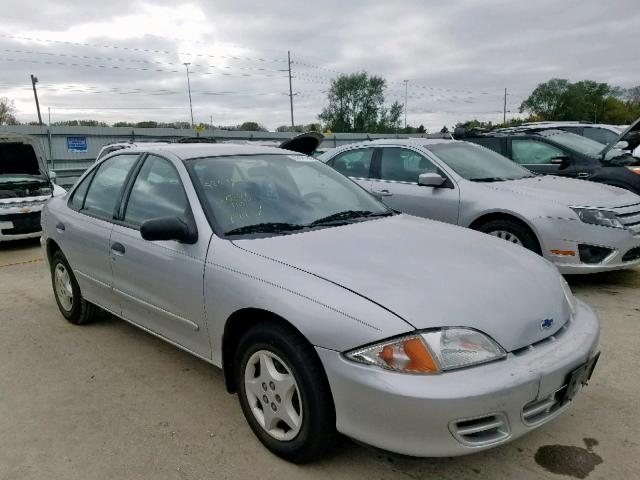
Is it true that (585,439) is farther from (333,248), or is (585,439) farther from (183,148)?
(183,148)

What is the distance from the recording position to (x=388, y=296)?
7.10 ft

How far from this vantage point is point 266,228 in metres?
2.85

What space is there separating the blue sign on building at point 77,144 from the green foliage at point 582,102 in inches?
2797

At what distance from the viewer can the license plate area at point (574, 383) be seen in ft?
7.38

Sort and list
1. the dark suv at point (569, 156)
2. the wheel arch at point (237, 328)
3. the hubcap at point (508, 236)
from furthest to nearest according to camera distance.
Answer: the dark suv at point (569, 156), the hubcap at point (508, 236), the wheel arch at point (237, 328)

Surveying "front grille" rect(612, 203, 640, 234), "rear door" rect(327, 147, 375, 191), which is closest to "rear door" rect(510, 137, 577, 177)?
"front grille" rect(612, 203, 640, 234)

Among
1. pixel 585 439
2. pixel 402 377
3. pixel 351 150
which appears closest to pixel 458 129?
pixel 351 150

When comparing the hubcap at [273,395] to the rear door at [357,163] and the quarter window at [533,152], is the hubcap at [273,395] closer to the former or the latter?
the rear door at [357,163]

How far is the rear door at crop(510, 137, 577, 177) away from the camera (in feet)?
23.4

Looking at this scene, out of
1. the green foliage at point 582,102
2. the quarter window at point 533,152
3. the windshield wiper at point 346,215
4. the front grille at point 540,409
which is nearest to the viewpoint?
the front grille at point 540,409

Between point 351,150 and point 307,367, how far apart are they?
15.6 ft

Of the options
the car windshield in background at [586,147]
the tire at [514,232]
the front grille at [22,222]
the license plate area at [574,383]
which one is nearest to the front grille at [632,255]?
the tire at [514,232]

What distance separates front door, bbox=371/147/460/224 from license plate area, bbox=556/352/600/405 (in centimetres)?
313

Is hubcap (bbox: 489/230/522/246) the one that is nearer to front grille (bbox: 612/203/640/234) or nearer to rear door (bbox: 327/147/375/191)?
front grille (bbox: 612/203/640/234)
